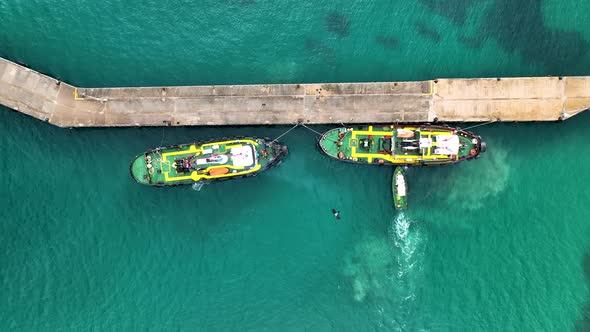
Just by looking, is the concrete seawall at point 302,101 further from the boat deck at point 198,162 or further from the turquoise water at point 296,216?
the boat deck at point 198,162

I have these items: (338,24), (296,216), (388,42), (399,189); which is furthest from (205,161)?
(388,42)

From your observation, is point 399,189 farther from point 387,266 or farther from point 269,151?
point 269,151

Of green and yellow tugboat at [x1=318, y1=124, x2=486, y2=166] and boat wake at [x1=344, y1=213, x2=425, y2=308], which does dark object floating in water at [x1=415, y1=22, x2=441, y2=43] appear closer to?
green and yellow tugboat at [x1=318, y1=124, x2=486, y2=166]

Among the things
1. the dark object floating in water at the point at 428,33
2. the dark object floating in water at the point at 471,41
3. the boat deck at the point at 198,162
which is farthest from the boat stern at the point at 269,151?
the dark object floating in water at the point at 471,41

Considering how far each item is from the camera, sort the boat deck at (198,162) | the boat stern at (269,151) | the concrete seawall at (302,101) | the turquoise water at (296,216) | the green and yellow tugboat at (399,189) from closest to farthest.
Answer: the concrete seawall at (302,101)
the boat deck at (198,162)
the boat stern at (269,151)
the green and yellow tugboat at (399,189)
the turquoise water at (296,216)

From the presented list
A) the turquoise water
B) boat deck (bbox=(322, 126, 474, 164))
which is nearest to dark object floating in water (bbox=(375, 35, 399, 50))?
the turquoise water

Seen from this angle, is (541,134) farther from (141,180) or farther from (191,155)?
(141,180)

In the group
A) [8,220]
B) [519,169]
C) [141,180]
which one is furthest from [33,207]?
[519,169]
